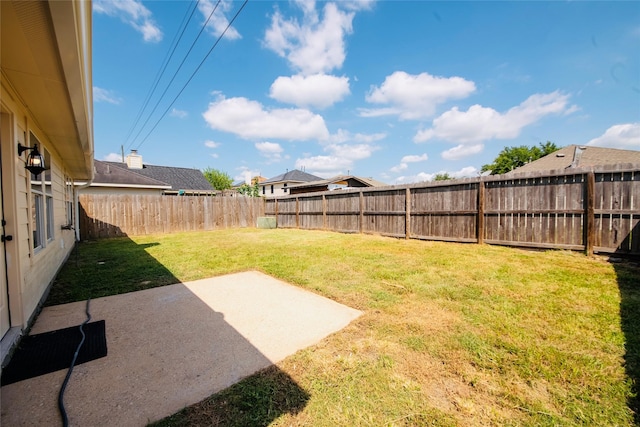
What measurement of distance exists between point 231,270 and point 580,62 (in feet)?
41.1

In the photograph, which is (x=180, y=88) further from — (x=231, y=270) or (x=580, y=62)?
(x=580, y=62)

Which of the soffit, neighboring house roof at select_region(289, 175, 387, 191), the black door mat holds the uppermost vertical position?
neighboring house roof at select_region(289, 175, 387, 191)

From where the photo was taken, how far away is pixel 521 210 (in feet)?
19.2

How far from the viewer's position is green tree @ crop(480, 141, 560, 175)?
4041 cm

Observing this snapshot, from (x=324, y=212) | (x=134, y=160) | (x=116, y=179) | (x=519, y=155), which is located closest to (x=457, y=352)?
(x=324, y=212)

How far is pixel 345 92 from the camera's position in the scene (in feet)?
49.5

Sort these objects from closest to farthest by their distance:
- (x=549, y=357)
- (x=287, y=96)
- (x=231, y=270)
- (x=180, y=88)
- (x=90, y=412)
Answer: (x=90, y=412) → (x=549, y=357) → (x=231, y=270) → (x=180, y=88) → (x=287, y=96)

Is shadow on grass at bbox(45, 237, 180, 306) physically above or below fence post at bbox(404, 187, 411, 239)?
below

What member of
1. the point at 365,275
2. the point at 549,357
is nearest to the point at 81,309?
the point at 365,275

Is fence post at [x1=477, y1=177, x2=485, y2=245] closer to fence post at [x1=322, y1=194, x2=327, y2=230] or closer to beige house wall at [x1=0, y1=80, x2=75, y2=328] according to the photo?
fence post at [x1=322, y1=194, x2=327, y2=230]

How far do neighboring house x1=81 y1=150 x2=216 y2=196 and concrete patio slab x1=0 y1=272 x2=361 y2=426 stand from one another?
14.7 metres

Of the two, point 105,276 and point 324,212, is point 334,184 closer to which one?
point 324,212

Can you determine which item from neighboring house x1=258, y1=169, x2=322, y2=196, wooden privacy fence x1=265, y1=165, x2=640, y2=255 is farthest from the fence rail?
neighboring house x1=258, y1=169, x2=322, y2=196

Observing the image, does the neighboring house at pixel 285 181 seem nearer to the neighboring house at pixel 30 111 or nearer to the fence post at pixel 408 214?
the fence post at pixel 408 214
